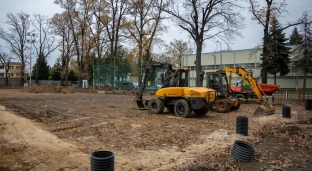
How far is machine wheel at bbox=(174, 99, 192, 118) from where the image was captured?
12602 millimetres

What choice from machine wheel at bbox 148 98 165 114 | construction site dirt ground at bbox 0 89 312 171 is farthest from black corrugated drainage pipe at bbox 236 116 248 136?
machine wheel at bbox 148 98 165 114

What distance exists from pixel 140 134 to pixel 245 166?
4.07 meters

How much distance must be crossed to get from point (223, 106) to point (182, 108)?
3444 millimetres

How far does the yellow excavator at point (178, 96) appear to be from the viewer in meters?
12.5

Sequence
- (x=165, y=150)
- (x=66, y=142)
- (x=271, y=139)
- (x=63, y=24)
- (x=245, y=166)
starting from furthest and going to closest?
(x=63, y=24) → (x=271, y=139) → (x=66, y=142) → (x=165, y=150) → (x=245, y=166)

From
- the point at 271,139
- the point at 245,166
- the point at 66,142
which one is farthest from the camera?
the point at 271,139

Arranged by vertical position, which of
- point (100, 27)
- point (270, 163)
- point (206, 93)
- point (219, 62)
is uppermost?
point (100, 27)

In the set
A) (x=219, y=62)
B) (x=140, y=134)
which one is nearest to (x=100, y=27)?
(x=219, y=62)

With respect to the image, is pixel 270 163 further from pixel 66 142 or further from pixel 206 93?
pixel 206 93

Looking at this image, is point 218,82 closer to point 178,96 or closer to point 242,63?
point 178,96

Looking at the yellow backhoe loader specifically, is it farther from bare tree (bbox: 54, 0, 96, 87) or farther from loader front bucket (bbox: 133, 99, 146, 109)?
bare tree (bbox: 54, 0, 96, 87)

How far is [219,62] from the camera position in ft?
167

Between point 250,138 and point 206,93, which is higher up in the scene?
point 206,93

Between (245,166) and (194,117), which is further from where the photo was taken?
(194,117)
